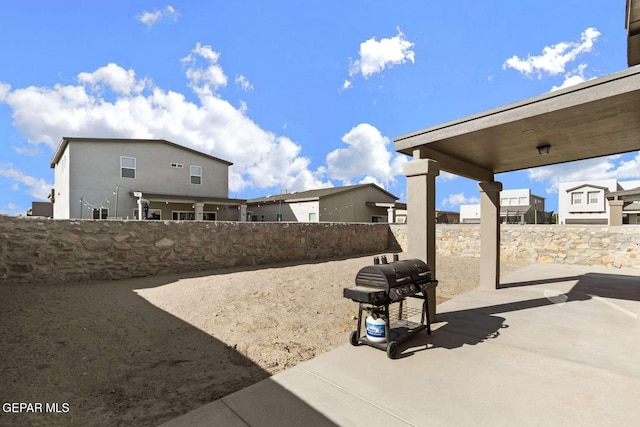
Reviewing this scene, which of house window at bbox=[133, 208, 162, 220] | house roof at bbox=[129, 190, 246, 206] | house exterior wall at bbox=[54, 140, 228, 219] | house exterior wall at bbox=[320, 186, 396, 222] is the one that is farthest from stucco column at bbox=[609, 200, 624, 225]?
house window at bbox=[133, 208, 162, 220]

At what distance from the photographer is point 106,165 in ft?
56.2

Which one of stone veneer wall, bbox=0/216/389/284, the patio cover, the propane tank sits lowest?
the propane tank

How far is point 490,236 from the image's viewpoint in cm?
816

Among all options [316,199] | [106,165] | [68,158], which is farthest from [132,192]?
[316,199]

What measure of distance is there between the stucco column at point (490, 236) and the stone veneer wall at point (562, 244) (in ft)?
21.0

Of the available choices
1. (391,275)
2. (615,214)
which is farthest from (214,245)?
(615,214)

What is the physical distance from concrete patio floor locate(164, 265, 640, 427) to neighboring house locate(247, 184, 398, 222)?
1693cm

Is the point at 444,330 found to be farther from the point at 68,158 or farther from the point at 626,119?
the point at 68,158

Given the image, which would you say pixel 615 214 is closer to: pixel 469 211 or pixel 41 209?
pixel 469 211

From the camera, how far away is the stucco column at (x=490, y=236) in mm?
7902

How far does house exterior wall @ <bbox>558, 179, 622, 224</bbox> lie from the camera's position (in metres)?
33.3

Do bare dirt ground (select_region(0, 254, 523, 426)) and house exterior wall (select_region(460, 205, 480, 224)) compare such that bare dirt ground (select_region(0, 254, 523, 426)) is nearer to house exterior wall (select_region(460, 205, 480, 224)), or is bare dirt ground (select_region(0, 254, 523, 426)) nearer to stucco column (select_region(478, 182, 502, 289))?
stucco column (select_region(478, 182, 502, 289))

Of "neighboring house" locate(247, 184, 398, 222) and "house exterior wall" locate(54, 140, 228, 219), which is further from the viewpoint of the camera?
"neighboring house" locate(247, 184, 398, 222)

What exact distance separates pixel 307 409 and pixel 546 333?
4060 mm
